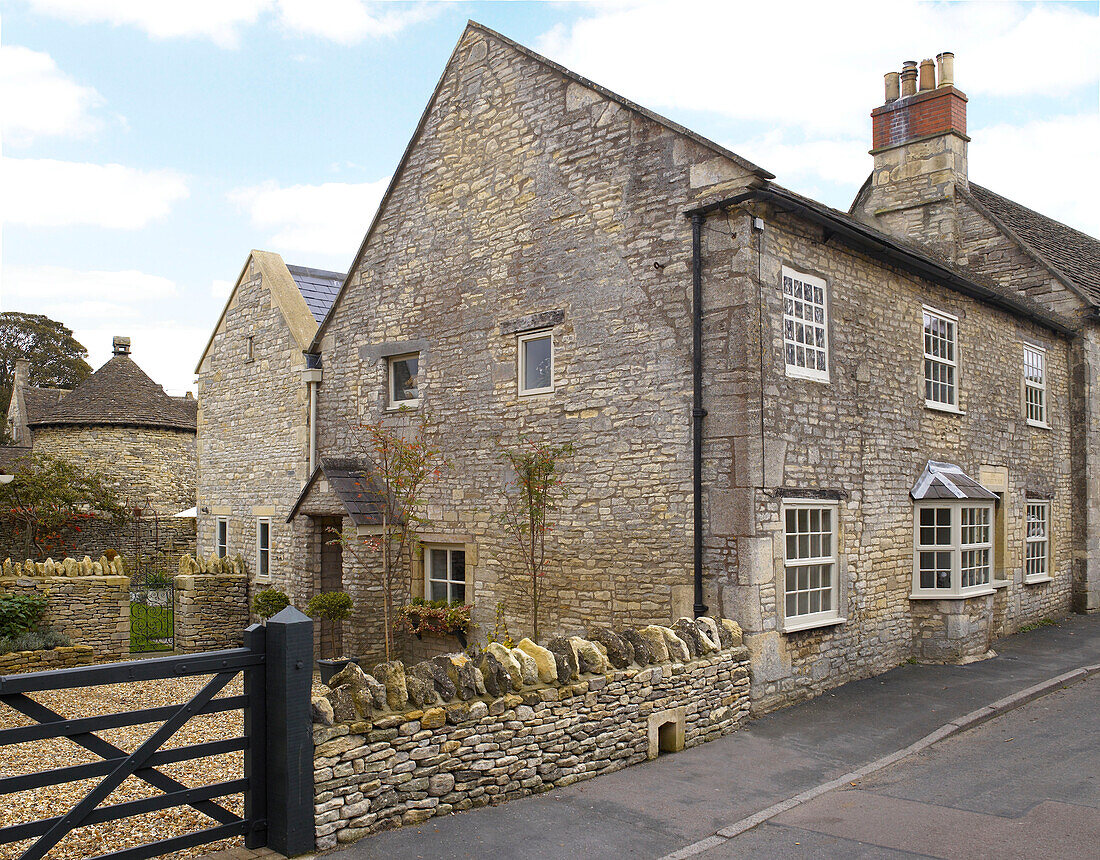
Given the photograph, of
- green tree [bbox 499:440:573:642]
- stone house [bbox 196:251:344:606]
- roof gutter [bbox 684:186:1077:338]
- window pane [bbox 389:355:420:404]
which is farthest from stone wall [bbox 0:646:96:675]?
roof gutter [bbox 684:186:1077:338]

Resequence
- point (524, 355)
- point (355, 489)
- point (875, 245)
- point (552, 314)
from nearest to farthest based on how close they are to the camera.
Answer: point (875, 245) → point (552, 314) → point (524, 355) → point (355, 489)

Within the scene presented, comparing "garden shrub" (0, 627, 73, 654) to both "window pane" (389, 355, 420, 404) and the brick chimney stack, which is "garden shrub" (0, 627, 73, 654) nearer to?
"window pane" (389, 355, 420, 404)

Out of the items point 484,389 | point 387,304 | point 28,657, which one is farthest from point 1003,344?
point 28,657

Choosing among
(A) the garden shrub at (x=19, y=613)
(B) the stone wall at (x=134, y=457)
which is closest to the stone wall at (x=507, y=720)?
(A) the garden shrub at (x=19, y=613)

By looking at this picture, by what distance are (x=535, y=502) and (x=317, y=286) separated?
9.71 m

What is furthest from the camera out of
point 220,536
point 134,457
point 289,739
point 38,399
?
point 38,399

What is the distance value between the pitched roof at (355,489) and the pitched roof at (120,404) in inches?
785

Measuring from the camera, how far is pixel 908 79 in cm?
1856

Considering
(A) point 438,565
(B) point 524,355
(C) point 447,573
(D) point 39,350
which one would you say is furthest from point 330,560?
(D) point 39,350

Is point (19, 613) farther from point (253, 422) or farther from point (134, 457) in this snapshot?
point (134, 457)

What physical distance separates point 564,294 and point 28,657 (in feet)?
31.5

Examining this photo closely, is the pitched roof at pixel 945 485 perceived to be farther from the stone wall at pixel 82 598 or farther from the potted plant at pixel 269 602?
the stone wall at pixel 82 598

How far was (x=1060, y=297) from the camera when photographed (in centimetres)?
1841

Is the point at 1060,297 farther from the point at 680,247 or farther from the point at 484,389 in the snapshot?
the point at 484,389
